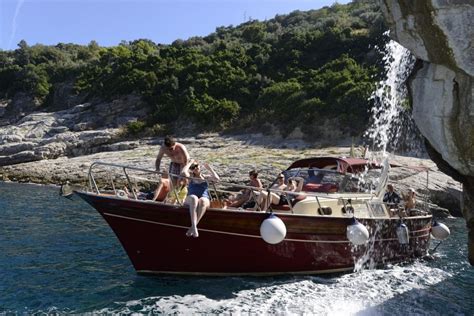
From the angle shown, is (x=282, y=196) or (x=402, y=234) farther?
(x=402, y=234)

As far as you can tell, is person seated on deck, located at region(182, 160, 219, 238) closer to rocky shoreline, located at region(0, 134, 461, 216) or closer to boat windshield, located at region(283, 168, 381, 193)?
boat windshield, located at region(283, 168, 381, 193)

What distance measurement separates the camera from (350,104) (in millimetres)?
33625

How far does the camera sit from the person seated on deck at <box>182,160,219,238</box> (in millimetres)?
9891

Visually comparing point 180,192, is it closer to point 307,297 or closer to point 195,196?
point 195,196

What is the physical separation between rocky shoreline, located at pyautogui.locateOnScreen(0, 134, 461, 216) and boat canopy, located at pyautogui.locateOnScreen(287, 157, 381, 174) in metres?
8.39

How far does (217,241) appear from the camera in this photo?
10.5 m

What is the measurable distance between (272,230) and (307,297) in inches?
59.7

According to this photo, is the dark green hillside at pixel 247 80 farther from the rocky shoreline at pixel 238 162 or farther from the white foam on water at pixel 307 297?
the white foam on water at pixel 307 297

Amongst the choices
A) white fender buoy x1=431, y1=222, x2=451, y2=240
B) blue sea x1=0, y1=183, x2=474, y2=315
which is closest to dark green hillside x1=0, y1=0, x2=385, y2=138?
white fender buoy x1=431, y1=222, x2=451, y2=240

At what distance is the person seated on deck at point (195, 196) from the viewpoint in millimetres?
9891

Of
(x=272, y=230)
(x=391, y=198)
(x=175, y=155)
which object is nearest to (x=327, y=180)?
(x=391, y=198)

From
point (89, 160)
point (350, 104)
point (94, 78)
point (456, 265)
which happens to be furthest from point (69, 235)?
point (94, 78)

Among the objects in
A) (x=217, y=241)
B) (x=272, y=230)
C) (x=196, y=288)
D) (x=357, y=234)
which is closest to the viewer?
(x=272, y=230)

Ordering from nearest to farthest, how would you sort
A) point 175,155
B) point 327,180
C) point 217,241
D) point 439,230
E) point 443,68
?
point 443,68 < point 217,241 < point 175,155 < point 327,180 < point 439,230
